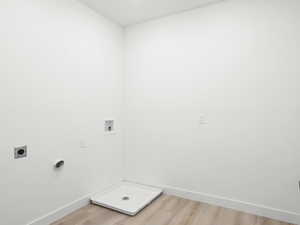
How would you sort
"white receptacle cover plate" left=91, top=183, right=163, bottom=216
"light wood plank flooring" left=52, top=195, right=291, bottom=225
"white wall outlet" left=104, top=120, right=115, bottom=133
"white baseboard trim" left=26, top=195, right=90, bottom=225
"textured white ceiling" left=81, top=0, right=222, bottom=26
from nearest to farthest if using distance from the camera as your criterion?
"white baseboard trim" left=26, top=195, right=90, bottom=225
"light wood plank flooring" left=52, top=195, right=291, bottom=225
"white receptacle cover plate" left=91, top=183, right=163, bottom=216
"textured white ceiling" left=81, top=0, right=222, bottom=26
"white wall outlet" left=104, top=120, right=115, bottom=133

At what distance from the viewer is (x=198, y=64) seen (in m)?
2.57

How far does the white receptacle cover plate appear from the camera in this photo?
2.34 m

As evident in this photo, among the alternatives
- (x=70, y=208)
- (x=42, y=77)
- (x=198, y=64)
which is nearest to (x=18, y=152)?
(x=42, y=77)

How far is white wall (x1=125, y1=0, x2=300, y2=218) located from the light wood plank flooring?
0.71 feet

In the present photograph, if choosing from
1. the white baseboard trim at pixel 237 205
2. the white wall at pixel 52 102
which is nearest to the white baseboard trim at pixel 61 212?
the white wall at pixel 52 102

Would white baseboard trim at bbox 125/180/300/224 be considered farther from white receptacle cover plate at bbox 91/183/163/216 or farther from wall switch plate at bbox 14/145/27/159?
wall switch plate at bbox 14/145/27/159

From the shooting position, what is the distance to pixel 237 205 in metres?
2.34

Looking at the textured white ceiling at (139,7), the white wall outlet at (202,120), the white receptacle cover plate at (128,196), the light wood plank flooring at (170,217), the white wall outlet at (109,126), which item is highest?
the textured white ceiling at (139,7)

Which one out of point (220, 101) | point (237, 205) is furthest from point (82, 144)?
point (237, 205)

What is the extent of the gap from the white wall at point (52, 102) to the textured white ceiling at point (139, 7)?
0.49ft

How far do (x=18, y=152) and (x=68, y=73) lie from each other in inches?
39.1

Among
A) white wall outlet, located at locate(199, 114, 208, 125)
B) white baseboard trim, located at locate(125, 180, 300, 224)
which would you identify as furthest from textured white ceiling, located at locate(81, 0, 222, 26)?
white baseboard trim, located at locate(125, 180, 300, 224)

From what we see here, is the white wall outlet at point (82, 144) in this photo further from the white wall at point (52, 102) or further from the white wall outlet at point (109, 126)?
the white wall outlet at point (109, 126)

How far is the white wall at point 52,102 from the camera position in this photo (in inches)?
68.9
